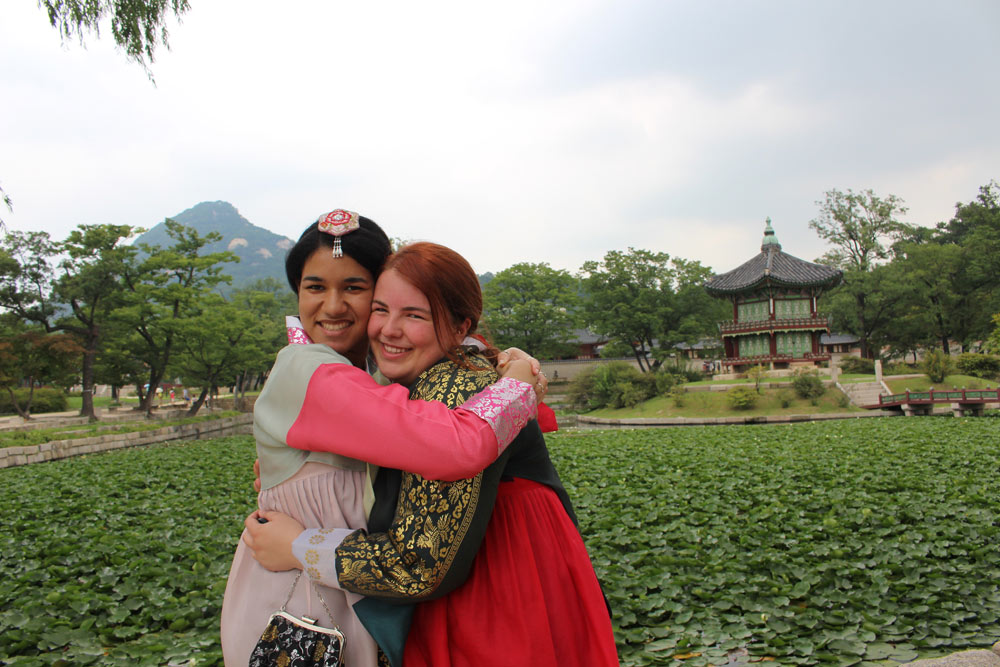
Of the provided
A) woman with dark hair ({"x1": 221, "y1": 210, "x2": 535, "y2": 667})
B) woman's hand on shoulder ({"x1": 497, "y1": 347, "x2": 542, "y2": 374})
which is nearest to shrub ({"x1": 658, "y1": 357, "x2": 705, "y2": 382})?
woman's hand on shoulder ({"x1": 497, "y1": 347, "x2": 542, "y2": 374})

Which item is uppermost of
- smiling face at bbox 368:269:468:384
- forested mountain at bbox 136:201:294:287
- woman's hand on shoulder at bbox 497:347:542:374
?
forested mountain at bbox 136:201:294:287

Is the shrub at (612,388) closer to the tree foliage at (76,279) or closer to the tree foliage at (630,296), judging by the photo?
the tree foliage at (630,296)

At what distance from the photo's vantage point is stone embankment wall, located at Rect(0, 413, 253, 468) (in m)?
10.6

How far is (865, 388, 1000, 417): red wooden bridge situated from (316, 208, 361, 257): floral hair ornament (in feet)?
60.7

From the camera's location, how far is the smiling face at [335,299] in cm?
135

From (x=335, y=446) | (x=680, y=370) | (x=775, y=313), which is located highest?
(x=775, y=313)

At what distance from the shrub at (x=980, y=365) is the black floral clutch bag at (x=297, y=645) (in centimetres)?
2368

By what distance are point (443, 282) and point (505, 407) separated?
0.30 meters

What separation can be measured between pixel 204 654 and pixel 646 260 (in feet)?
82.5

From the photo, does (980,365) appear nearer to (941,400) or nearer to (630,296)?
(941,400)

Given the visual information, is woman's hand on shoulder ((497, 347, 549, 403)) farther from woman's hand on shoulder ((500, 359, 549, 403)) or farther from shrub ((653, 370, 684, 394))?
shrub ((653, 370, 684, 394))

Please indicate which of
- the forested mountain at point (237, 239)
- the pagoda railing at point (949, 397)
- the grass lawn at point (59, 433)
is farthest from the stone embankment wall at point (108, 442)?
the forested mountain at point (237, 239)

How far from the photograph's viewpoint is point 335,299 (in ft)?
4.37

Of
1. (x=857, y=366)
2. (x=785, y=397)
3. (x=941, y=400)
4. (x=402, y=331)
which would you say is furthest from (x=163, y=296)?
(x=857, y=366)
